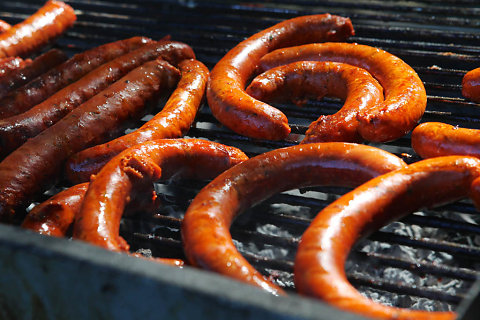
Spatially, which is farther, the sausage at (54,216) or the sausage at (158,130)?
the sausage at (158,130)

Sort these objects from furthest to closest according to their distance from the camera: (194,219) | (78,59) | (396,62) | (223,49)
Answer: (223,49) → (78,59) → (396,62) → (194,219)

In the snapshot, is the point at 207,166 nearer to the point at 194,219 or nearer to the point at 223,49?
the point at 194,219

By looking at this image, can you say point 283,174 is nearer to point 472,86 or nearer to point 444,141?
point 444,141

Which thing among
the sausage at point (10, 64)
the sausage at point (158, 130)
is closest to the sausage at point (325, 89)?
the sausage at point (158, 130)

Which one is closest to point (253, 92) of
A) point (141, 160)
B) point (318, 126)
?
point (318, 126)

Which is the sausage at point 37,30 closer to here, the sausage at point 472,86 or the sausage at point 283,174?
the sausage at point 283,174

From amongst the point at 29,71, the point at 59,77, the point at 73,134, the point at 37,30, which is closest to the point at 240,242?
the point at 73,134
